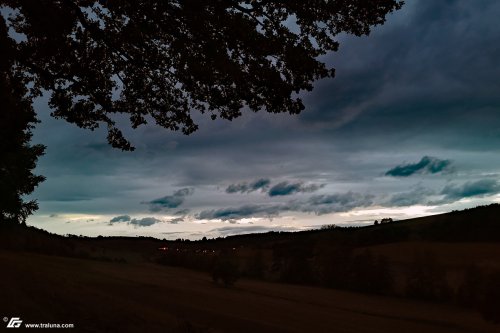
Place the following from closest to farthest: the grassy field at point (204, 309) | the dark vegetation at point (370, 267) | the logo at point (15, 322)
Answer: the logo at point (15, 322), the grassy field at point (204, 309), the dark vegetation at point (370, 267)

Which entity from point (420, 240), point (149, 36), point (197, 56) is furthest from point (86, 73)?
point (420, 240)

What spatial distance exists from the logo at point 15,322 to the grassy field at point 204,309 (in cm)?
23

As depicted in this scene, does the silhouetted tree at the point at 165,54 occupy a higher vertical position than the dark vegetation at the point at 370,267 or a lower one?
higher

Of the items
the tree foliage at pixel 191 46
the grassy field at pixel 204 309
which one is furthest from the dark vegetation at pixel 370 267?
the tree foliage at pixel 191 46

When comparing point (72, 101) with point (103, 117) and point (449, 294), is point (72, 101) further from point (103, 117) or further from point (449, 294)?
point (449, 294)

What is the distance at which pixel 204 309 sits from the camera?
11914 millimetres

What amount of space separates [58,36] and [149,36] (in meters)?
2.03

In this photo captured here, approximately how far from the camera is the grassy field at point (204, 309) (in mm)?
8406

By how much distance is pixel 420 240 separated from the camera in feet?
142

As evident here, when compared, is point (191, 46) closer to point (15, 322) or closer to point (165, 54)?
point (165, 54)

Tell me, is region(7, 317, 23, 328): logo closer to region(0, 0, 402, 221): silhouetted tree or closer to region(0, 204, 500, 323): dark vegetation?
region(0, 0, 402, 221): silhouetted tree

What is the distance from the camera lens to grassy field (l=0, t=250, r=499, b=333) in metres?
8.41

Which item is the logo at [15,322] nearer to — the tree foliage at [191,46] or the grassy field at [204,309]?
the grassy field at [204,309]

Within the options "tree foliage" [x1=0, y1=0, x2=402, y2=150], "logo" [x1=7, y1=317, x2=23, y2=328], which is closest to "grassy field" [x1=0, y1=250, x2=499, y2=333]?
"logo" [x1=7, y1=317, x2=23, y2=328]
